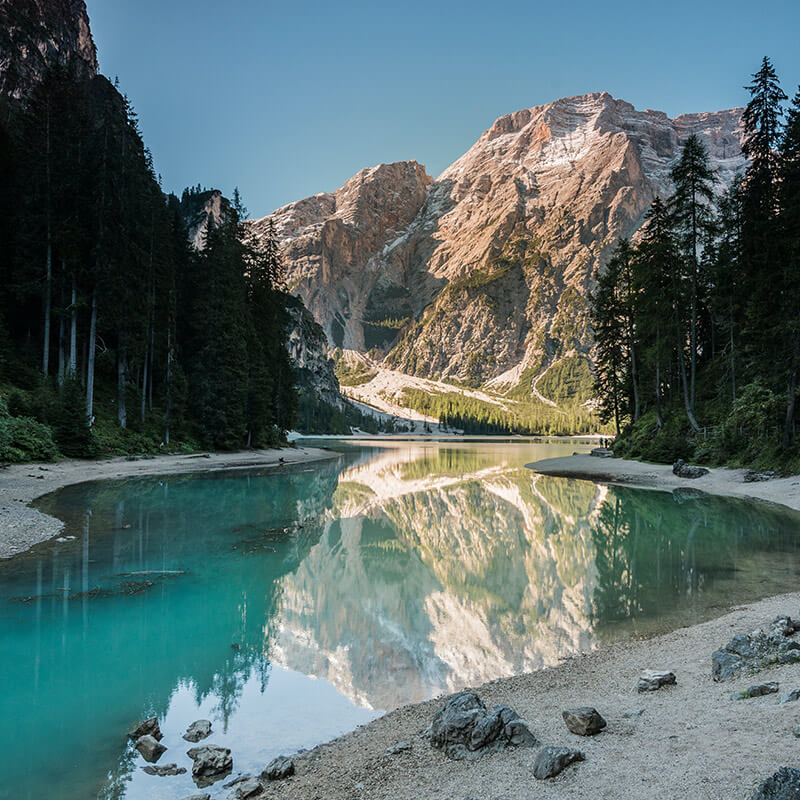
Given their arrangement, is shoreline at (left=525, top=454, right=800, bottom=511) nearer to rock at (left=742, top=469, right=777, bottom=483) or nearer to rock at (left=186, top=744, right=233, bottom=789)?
rock at (left=742, top=469, right=777, bottom=483)

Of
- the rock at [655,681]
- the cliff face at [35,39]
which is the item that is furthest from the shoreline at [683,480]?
the cliff face at [35,39]

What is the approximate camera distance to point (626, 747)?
4352 mm

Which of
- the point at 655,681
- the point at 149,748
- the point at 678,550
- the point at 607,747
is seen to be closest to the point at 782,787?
the point at 607,747

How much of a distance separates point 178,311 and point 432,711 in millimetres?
53225

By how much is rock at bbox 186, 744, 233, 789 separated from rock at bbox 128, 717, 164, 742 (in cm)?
58

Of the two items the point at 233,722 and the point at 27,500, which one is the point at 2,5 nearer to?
the point at 27,500

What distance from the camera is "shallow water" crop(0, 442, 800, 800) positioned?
621 centimetres

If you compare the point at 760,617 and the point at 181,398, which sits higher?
the point at 181,398

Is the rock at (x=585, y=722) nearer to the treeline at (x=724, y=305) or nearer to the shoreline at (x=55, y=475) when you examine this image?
the shoreline at (x=55, y=475)

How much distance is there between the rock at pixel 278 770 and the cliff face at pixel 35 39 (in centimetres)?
6218

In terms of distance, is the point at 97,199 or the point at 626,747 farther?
the point at 97,199

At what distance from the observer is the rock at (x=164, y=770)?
5148mm

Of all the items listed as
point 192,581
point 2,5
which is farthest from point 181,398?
point 2,5

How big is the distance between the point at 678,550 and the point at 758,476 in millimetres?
13615
